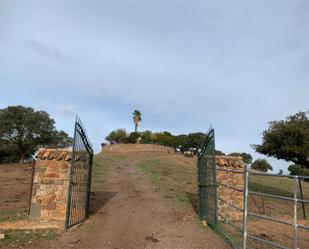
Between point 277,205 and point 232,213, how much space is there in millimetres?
4022

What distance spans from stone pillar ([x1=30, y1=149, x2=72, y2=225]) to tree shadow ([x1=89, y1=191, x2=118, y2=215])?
135 centimetres

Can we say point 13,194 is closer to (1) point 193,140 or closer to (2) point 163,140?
(2) point 163,140

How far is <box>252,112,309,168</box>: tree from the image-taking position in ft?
59.1

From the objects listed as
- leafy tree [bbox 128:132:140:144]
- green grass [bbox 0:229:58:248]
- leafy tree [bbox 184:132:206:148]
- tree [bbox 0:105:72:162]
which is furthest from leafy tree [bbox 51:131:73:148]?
green grass [bbox 0:229:58:248]

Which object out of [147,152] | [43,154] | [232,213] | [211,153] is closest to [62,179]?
[43,154]

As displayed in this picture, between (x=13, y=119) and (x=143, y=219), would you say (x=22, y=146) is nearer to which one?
(x=13, y=119)

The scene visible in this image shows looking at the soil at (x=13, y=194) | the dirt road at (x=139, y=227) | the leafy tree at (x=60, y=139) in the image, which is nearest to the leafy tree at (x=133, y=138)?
the leafy tree at (x=60, y=139)

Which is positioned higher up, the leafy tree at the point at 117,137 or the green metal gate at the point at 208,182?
the leafy tree at the point at 117,137

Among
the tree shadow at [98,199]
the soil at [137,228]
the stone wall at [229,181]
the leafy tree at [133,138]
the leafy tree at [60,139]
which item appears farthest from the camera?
the leafy tree at [133,138]

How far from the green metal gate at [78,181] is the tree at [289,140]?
12987 mm

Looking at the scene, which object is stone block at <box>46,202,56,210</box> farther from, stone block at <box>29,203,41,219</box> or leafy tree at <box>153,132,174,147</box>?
leafy tree at <box>153,132,174,147</box>

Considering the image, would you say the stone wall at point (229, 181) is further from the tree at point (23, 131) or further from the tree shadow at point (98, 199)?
the tree at point (23, 131)

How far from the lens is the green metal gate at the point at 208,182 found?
25.2 ft

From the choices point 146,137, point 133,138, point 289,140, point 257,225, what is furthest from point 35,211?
point 146,137
